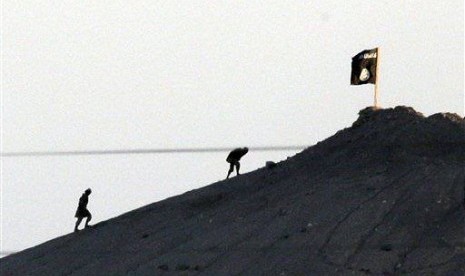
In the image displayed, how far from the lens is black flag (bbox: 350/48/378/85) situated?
147ft

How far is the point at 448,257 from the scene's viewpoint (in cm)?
3272

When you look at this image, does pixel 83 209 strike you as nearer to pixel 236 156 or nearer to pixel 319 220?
A: pixel 236 156

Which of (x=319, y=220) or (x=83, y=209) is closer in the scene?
(x=319, y=220)

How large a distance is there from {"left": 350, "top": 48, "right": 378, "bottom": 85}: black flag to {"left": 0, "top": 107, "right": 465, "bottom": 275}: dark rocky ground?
0.98 metres

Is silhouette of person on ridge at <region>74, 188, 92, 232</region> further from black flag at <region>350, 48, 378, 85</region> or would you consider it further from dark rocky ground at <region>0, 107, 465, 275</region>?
black flag at <region>350, 48, 378, 85</region>

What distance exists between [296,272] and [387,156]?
8005mm

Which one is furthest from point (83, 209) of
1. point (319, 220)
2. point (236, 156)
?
point (319, 220)

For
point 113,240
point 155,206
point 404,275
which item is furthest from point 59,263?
point 404,275

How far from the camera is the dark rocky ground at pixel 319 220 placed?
112 ft

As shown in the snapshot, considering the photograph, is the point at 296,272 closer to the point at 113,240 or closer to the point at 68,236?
the point at 113,240

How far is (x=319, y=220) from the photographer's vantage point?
122 ft

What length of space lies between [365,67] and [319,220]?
8.76 m

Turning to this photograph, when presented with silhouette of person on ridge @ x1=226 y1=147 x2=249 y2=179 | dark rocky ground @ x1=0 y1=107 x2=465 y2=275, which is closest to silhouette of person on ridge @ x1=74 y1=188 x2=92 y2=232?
dark rocky ground @ x1=0 y1=107 x2=465 y2=275

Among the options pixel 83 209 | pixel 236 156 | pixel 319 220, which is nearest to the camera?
pixel 319 220
